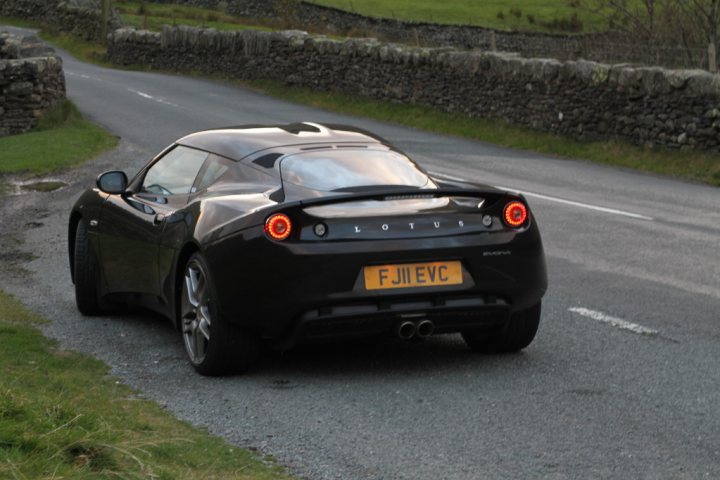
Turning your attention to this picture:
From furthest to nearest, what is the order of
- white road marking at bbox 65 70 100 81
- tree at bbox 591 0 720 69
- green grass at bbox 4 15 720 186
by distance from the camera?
white road marking at bbox 65 70 100 81 < tree at bbox 591 0 720 69 < green grass at bbox 4 15 720 186

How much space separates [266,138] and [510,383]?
2293 millimetres

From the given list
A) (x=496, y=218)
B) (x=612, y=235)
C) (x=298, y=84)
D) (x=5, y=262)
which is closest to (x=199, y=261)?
(x=496, y=218)

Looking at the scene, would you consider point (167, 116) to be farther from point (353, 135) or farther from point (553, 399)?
point (553, 399)

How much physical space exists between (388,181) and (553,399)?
5.54 ft

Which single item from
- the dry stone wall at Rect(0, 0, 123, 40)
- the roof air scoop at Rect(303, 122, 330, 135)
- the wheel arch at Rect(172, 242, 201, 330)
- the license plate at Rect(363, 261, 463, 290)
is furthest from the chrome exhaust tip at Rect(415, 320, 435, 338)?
the dry stone wall at Rect(0, 0, 123, 40)

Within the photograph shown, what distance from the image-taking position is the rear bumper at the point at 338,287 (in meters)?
7.12

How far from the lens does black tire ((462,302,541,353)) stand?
7848 mm

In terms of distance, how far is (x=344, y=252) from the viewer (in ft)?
23.3

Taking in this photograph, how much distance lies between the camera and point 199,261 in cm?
761

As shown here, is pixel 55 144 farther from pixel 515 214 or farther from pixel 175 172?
pixel 515 214

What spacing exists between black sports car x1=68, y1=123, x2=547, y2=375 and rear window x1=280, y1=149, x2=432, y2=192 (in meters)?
0.01

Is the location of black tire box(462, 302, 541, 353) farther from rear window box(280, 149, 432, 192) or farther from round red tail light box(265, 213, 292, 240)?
round red tail light box(265, 213, 292, 240)

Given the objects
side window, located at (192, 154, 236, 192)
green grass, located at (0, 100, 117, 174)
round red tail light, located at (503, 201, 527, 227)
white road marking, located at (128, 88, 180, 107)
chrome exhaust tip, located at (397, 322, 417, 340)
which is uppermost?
round red tail light, located at (503, 201, 527, 227)

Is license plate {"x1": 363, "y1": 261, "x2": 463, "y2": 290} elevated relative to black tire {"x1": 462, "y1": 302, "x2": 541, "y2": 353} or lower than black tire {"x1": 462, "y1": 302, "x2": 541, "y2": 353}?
elevated
